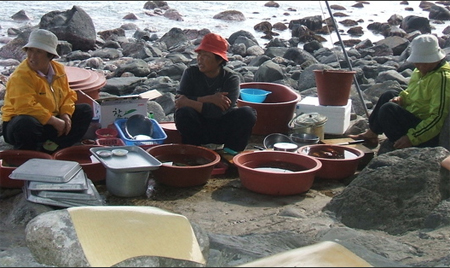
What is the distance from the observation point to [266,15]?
77.1 feet

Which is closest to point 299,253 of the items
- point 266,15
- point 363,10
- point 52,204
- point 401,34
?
point 52,204

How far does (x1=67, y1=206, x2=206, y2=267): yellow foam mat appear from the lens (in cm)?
245

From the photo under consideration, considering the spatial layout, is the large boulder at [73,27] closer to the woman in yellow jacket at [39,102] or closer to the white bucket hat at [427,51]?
the woman in yellow jacket at [39,102]

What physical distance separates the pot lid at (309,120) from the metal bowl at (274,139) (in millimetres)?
161

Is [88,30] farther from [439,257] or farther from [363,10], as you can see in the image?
[363,10]

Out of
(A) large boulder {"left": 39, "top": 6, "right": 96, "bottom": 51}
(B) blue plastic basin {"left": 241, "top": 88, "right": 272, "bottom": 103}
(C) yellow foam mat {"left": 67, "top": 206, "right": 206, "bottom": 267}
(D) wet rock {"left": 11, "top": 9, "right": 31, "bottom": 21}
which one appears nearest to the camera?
(C) yellow foam mat {"left": 67, "top": 206, "right": 206, "bottom": 267}

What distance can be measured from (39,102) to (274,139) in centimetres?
197

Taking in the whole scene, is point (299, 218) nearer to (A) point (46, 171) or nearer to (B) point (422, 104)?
(A) point (46, 171)

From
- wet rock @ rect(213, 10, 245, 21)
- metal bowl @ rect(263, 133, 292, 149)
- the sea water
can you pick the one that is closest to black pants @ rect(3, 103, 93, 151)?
metal bowl @ rect(263, 133, 292, 149)

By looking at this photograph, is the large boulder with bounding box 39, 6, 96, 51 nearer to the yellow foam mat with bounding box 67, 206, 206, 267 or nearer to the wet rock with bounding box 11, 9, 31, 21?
the wet rock with bounding box 11, 9, 31, 21

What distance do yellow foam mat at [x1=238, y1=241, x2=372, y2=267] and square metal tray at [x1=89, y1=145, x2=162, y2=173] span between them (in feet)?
6.50

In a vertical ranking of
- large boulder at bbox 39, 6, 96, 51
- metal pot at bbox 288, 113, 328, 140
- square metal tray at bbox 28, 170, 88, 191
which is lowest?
large boulder at bbox 39, 6, 96, 51

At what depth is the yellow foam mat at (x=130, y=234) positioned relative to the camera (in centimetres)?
245

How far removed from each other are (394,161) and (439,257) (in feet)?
3.54
